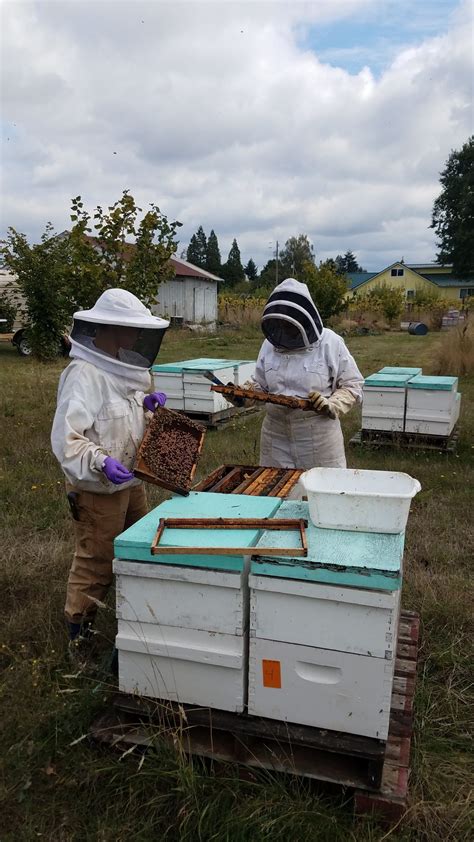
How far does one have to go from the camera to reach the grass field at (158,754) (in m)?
2.21

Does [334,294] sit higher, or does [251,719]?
[334,294]

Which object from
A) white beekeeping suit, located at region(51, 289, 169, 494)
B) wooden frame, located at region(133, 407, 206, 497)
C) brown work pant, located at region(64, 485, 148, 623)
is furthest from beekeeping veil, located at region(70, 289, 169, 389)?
brown work pant, located at region(64, 485, 148, 623)

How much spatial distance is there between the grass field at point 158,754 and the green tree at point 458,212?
153ft

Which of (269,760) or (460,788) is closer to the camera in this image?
(269,760)

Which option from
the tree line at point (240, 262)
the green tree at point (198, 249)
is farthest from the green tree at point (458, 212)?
the green tree at point (198, 249)

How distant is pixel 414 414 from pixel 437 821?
5.73 metres

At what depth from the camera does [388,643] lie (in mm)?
2078

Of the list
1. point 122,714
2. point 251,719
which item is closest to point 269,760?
point 251,719

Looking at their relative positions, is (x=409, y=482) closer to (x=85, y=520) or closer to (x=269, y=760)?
(x=269, y=760)

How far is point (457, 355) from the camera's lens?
14453 millimetres

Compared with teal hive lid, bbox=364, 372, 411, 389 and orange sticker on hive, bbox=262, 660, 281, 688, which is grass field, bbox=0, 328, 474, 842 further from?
teal hive lid, bbox=364, 372, 411, 389

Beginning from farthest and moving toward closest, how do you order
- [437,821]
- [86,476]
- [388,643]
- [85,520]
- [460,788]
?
1. [85,520]
2. [86,476]
3. [460,788]
4. [437,821]
5. [388,643]

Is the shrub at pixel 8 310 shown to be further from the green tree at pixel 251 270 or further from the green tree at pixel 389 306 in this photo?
the green tree at pixel 251 270

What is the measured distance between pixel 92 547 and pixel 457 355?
1316 cm
